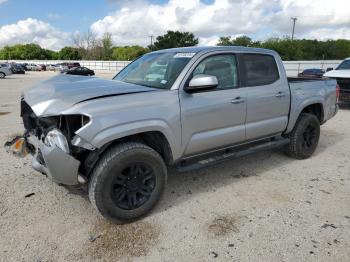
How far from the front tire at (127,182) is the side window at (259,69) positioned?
1.82 metres

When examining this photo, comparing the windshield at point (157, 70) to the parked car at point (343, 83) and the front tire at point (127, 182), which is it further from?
the parked car at point (343, 83)

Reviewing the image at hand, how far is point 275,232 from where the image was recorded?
3.34 m

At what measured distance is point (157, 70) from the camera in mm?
4215

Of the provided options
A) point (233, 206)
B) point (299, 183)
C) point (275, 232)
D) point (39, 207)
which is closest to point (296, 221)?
point (275, 232)

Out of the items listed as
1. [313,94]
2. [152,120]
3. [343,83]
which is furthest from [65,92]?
[343,83]

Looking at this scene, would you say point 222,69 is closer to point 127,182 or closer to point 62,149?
point 127,182

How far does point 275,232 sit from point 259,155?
8.54ft

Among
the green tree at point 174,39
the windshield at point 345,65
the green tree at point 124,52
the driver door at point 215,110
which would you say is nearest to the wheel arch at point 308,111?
the driver door at point 215,110

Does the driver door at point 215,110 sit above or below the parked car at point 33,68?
above

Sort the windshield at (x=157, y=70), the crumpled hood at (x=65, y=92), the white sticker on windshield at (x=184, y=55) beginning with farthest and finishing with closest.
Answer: the white sticker on windshield at (x=184, y=55) → the windshield at (x=157, y=70) → the crumpled hood at (x=65, y=92)

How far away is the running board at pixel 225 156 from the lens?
3.96m

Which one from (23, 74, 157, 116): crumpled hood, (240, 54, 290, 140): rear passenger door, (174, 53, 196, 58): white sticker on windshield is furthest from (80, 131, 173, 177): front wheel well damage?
(240, 54, 290, 140): rear passenger door

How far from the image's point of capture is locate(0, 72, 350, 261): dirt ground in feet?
9.89

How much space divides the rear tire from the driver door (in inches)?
53.6
